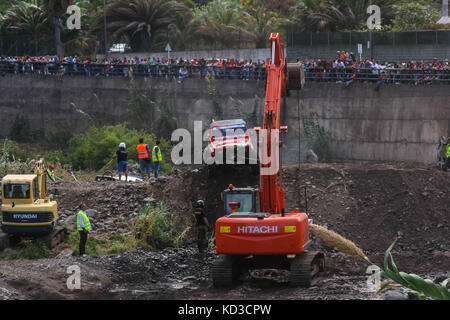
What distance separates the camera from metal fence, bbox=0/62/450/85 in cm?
3689

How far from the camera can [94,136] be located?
40.2m

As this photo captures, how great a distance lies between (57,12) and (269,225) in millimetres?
33522

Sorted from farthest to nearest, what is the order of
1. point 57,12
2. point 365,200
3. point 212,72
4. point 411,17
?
point 57,12 → point 411,17 → point 212,72 → point 365,200

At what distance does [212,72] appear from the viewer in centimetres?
4166

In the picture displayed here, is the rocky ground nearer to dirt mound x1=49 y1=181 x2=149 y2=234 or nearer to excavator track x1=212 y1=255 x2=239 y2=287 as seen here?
dirt mound x1=49 y1=181 x2=149 y2=234

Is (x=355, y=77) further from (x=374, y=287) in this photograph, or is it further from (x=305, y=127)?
(x=374, y=287)

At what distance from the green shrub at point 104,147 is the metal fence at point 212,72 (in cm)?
383

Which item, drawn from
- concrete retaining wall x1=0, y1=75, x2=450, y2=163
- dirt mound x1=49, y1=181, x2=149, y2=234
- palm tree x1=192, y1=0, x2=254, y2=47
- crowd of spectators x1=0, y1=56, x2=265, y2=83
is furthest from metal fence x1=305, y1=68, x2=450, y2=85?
dirt mound x1=49, y1=181, x2=149, y2=234

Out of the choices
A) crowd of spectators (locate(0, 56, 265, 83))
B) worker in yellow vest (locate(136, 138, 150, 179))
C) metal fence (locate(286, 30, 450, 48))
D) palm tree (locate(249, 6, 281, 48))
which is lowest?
worker in yellow vest (locate(136, 138, 150, 179))

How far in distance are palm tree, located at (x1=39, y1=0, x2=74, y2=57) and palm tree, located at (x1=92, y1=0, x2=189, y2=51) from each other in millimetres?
3553

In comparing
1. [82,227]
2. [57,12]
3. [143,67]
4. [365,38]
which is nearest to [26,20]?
[57,12]

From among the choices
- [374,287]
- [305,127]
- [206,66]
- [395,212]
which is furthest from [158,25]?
[374,287]

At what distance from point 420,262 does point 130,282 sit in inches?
309

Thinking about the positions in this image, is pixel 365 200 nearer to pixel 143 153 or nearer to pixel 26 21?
pixel 143 153
